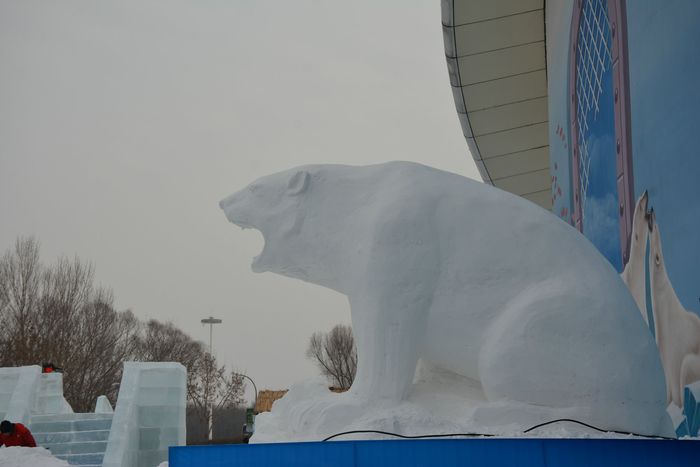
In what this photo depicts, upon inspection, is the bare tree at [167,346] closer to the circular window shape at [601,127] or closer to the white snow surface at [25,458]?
the white snow surface at [25,458]

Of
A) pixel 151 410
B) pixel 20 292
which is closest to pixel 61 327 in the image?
pixel 20 292

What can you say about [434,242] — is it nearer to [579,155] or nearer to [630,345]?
[630,345]

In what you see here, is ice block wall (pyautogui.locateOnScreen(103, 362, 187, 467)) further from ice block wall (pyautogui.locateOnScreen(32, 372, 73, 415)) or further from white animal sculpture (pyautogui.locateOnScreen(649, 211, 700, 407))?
white animal sculpture (pyautogui.locateOnScreen(649, 211, 700, 407))

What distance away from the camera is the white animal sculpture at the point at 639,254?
6.77 meters

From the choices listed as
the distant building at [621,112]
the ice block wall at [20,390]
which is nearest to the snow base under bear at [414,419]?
the distant building at [621,112]

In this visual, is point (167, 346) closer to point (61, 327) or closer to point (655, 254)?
point (61, 327)

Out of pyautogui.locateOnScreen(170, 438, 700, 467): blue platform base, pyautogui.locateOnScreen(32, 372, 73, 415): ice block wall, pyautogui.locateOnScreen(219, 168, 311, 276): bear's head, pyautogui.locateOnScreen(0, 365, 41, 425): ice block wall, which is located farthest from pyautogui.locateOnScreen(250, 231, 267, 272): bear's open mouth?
pyautogui.locateOnScreen(32, 372, 73, 415): ice block wall

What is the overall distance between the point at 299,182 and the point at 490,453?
1.71m

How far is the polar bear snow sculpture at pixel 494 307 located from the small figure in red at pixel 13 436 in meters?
7.33

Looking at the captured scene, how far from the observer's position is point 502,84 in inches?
540

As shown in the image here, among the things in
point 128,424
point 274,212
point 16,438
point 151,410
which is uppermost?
point 274,212

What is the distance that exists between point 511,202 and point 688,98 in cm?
230

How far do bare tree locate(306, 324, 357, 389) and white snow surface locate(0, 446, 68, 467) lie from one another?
2035 cm

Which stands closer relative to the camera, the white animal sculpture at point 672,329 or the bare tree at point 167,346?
the white animal sculpture at point 672,329
